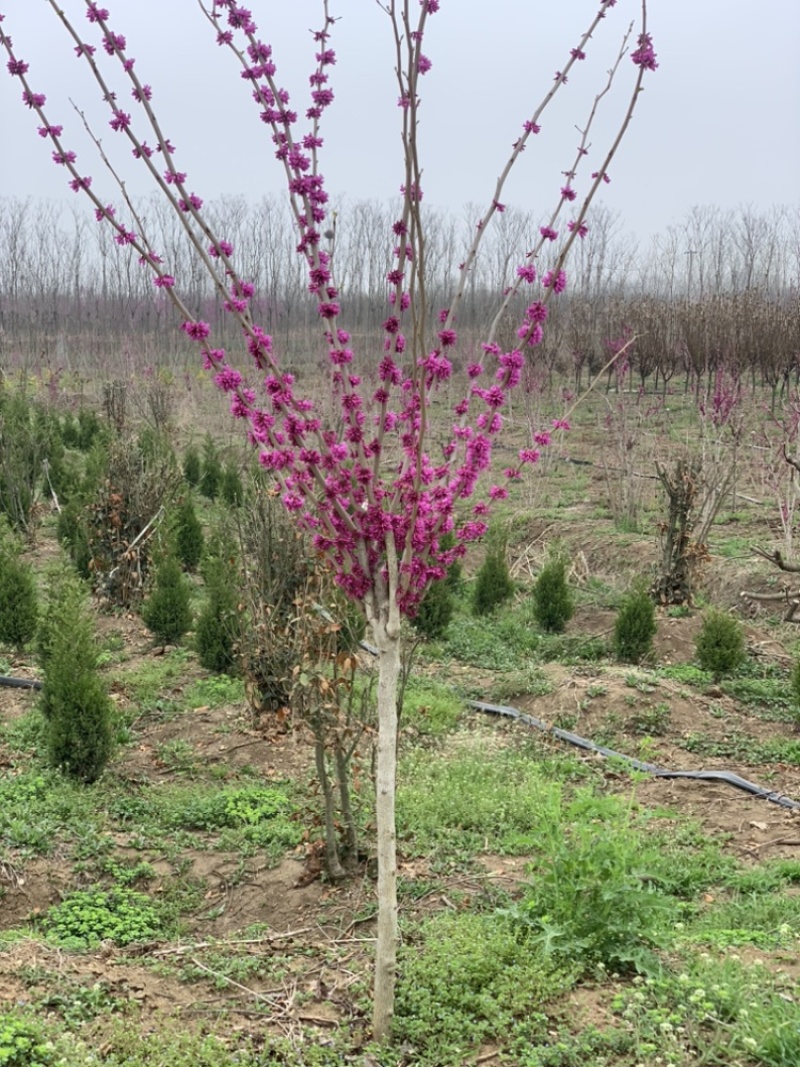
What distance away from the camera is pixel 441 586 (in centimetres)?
822

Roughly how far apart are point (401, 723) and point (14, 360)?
2569 cm

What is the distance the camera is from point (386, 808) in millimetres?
2734

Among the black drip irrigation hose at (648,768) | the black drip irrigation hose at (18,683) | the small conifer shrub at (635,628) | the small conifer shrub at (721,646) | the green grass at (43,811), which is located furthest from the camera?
the small conifer shrub at (635,628)

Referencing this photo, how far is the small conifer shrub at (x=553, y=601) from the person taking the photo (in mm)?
8508

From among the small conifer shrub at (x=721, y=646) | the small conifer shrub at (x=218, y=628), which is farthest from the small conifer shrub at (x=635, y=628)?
the small conifer shrub at (x=218, y=628)

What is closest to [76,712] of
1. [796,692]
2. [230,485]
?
[796,692]

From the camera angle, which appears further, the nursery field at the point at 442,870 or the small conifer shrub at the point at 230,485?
the small conifer shrub at the point at 230,485

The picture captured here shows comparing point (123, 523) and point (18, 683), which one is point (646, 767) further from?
point (123, 523)

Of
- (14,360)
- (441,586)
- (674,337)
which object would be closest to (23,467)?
(441,586)

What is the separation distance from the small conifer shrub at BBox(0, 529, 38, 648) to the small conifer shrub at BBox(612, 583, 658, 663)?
4.46 meters

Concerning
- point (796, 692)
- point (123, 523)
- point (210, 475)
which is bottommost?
point (796, 692)

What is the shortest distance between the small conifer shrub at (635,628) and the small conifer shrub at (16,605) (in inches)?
176

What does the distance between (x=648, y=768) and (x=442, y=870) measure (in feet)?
6.33

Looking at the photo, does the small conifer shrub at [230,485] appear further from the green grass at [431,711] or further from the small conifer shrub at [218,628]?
the green grass at [431,711]
